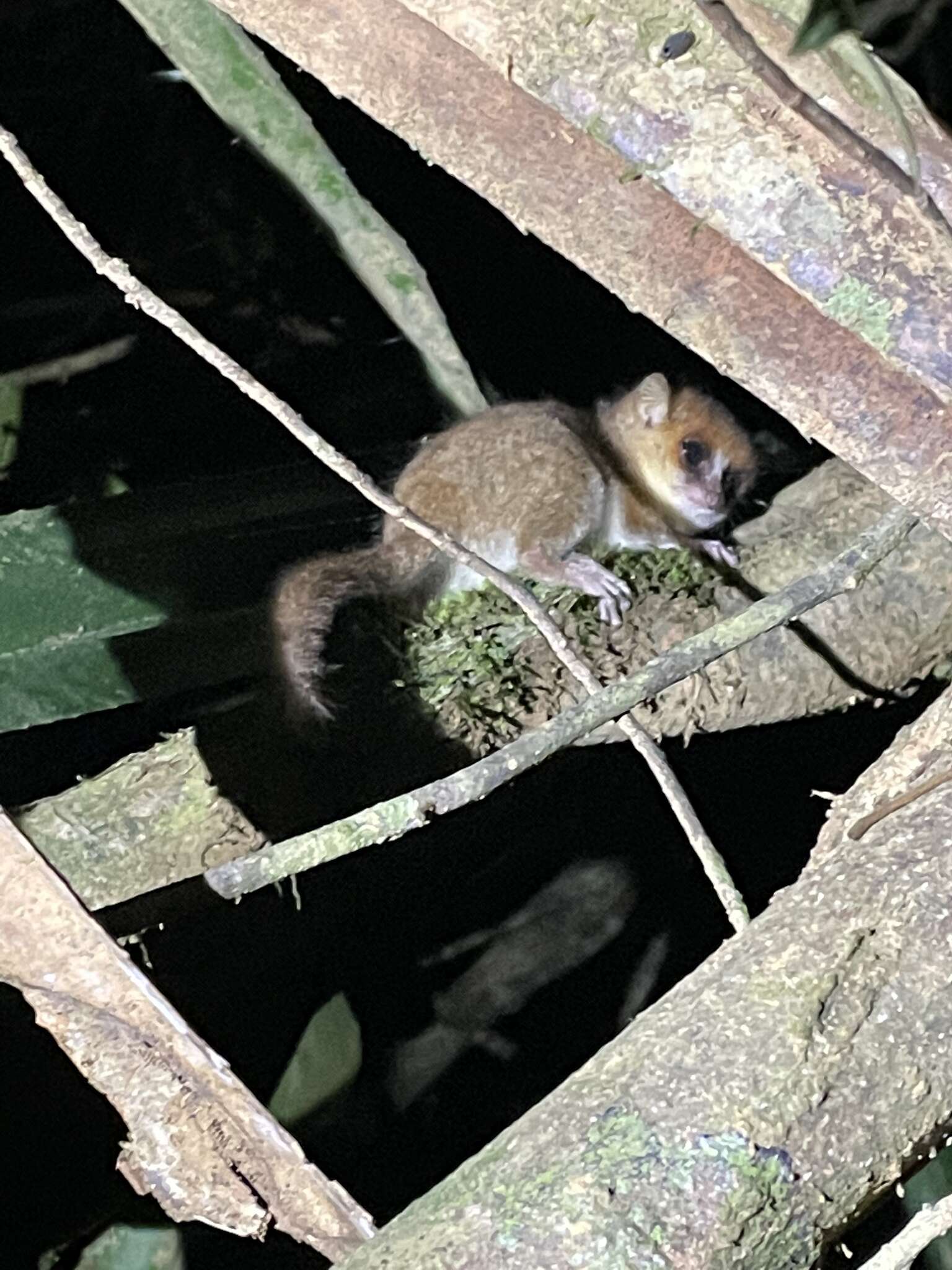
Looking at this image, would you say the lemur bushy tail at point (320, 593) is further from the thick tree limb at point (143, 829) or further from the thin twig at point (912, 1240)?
the thin twig at point (912, 1240)

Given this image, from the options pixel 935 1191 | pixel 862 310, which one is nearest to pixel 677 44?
pixel 862 310

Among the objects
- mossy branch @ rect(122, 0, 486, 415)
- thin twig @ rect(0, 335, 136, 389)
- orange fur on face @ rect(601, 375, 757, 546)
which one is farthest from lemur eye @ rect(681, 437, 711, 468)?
thin twig @ rect(0, 335, 136, 389)

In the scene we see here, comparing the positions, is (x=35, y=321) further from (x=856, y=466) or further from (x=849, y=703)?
(x=856, y=466)

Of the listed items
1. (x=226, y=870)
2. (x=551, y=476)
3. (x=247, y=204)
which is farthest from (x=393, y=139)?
(x=226, y=870)

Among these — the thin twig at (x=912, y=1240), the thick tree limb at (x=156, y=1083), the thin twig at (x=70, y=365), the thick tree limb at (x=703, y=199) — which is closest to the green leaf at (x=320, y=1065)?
the thin twig at (x=70, y=365)

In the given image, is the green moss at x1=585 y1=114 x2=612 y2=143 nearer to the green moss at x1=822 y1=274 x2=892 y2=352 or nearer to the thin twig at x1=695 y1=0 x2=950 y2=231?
the thin twig at x1=695 y1=0 x2=950 y2=231

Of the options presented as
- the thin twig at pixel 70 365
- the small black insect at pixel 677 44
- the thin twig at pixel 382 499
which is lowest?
the thin twig at pixel 70 365
